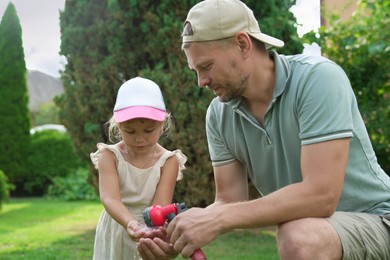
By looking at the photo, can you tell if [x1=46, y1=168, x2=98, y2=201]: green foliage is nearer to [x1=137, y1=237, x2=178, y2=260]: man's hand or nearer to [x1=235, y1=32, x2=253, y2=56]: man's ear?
[x1=137, y1=237, x2=178, y2=260]: man's hand

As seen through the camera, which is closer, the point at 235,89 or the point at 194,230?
the point at 194,230

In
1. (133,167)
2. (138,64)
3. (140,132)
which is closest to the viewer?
(140,132)

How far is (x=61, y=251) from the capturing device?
21.6 feet

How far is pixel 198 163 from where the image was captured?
286 inches

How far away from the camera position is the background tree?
714 centimetres

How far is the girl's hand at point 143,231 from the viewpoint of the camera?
2861 millimetres

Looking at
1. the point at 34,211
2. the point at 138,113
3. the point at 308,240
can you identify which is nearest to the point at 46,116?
the point at 34,211

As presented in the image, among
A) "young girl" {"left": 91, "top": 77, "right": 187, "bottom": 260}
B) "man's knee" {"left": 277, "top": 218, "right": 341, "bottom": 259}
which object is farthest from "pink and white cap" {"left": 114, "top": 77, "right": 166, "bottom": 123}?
"man's knee" {"left": 277, "top": 218, "right": 341, "bottom": 259}

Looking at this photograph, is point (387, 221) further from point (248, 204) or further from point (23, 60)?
point (23, 60)

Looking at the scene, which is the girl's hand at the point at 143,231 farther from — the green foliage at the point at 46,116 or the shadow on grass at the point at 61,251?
the green foliage at the point at 46,116

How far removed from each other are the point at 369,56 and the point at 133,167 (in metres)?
4.08

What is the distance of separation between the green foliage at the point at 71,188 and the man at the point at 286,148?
11.8 meters

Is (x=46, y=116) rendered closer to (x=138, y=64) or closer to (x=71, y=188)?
(x=71, y=188)

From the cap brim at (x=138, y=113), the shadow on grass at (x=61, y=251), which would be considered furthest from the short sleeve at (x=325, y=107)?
the shadow on grass at (x=61, y=251)
